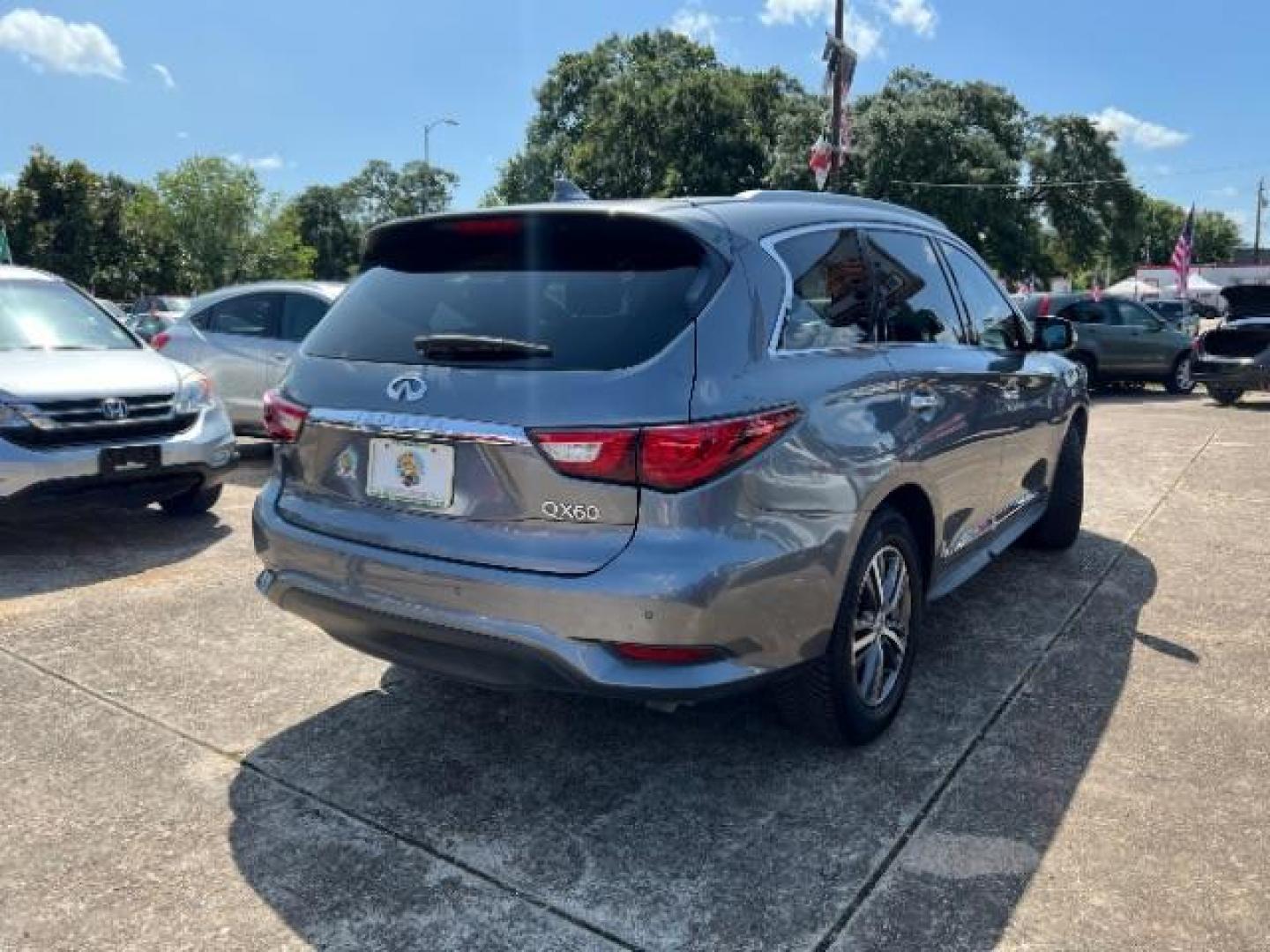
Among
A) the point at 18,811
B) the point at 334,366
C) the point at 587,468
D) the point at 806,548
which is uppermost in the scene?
the point at 334,366

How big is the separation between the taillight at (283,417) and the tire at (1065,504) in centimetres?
395

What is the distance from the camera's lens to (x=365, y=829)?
2773 mm

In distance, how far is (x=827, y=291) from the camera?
3.16 m

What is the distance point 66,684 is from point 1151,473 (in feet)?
25.7

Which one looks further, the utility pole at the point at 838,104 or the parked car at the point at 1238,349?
the utility pole at the point at 838,104

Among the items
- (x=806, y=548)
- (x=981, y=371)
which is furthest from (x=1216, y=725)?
(x=806, y=548)

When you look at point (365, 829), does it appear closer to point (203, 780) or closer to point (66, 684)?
point (203, 780)

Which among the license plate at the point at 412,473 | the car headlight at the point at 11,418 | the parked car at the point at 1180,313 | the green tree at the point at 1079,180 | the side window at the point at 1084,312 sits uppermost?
the green tree at the point at 1079,180

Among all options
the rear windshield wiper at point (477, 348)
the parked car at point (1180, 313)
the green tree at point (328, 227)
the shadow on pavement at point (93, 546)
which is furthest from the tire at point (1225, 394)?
the green tree at point (328, 227)

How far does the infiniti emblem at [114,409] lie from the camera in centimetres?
557

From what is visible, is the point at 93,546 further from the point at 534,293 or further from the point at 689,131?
the point at 689,131

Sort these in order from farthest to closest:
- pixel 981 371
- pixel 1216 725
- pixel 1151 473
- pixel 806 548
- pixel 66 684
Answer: pixel 1151 473
pixel 981 371
pixel 66 684
pixel 1216 725
pixel 806 548

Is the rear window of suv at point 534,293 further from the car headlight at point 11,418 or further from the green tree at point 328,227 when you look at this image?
the green tree at point 328,227

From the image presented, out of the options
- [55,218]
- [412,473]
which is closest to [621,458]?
[412,473]
